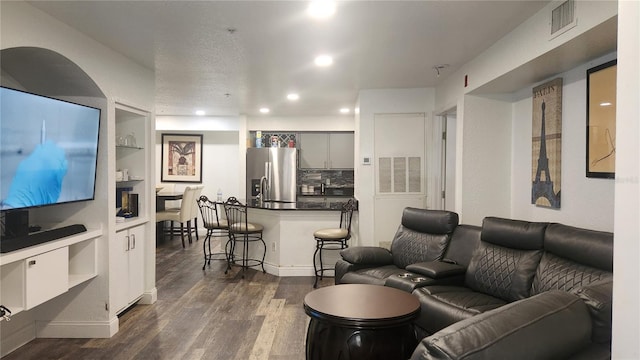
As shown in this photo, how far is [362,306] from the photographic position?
2301mm

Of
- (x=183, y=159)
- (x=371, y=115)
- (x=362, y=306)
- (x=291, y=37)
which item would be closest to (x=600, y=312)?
(x=362, y=306)

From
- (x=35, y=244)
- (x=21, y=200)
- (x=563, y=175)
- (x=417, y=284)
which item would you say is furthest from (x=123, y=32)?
(x=563, y=175)

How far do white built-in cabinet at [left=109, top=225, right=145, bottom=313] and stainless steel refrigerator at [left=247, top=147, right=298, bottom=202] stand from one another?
142 inches

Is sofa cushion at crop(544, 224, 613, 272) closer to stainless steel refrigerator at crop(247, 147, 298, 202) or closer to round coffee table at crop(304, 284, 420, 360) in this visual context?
round coffee table at crop(304, 284, 420, 360)

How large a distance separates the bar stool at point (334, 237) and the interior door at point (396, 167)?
1.23 ft

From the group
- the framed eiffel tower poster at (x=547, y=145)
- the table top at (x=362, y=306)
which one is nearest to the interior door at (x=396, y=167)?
the framed eiffel tower poster at (x=547, y=145)

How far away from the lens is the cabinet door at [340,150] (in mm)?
7945

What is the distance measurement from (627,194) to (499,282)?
1969mm

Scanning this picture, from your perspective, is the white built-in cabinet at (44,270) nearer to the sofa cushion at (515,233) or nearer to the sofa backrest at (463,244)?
the sofa backrest at (463,244)

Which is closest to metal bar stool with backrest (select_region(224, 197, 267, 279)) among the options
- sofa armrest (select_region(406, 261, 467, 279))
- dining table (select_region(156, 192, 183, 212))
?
dining table (select_region(156, 192, 183, 212))

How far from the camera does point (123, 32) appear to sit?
3033mm

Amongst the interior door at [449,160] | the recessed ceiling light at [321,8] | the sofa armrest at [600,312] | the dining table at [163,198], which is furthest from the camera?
the dining table at [163,198]

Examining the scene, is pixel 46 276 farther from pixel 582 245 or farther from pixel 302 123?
pixel 302 123

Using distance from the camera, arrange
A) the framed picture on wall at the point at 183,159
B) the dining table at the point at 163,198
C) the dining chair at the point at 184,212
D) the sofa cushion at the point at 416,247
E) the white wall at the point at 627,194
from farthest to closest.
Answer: the framed picture on wall at the point at 183,159 < the dining table at the point at 163,198 < the dining chair at the point at 184,212 < the sofa cushion at the point at 416,247 < the white wall at the point at 627,194
